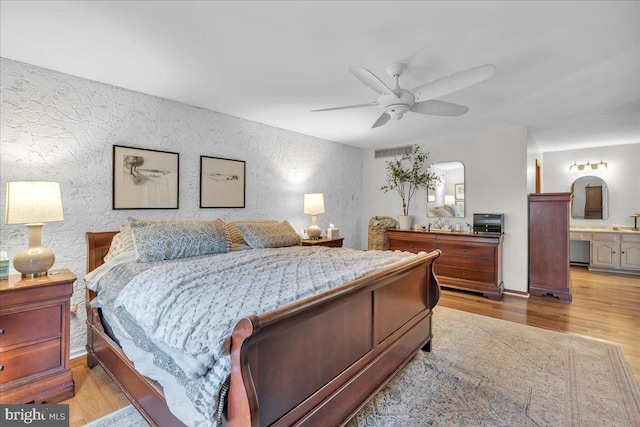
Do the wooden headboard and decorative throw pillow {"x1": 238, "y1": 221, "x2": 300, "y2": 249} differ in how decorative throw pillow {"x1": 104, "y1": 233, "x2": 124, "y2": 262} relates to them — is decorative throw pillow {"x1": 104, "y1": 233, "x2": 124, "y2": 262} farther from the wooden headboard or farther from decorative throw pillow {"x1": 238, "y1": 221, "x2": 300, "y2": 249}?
decorative throw pillow {"x1": 238, "y1": 221, "x2": 300, "y2": 249}

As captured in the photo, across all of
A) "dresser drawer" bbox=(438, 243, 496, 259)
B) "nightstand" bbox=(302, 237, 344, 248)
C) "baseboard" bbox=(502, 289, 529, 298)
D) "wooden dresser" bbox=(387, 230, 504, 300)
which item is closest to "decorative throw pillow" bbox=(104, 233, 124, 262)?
"nightstand" bbox=(302, 237, 344, 248)

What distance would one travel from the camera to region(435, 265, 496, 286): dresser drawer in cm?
429

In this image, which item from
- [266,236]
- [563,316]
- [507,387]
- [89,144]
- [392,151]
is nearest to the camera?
[507,387]

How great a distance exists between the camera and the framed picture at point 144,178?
2914 mm

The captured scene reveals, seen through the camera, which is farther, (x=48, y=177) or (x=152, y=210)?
(x=152, y=210)

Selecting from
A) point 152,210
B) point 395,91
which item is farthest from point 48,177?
point 395,91

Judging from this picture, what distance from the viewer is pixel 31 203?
2074 mm

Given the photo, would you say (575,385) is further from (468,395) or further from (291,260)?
(291,260)

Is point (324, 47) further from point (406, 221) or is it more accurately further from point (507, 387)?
point (406, 221)

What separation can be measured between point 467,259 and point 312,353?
371cm

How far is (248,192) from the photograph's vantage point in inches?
160

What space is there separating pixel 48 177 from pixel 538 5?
3711 mm

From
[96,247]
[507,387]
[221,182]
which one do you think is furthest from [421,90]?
[96,247]

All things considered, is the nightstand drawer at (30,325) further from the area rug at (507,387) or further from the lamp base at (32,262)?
the area rug at (507,387)
